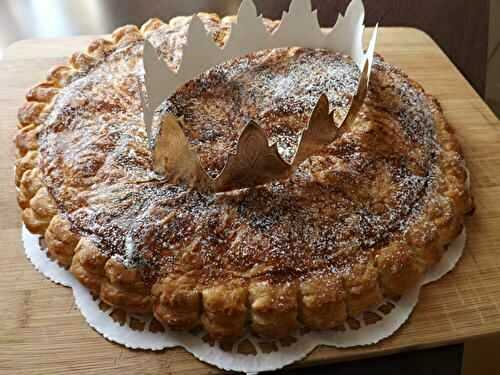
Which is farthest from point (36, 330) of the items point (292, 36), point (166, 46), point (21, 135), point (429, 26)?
point (429, 26)

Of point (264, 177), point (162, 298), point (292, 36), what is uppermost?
point (292, 36)

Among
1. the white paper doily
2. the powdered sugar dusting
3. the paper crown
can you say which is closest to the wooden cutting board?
the white paper doily

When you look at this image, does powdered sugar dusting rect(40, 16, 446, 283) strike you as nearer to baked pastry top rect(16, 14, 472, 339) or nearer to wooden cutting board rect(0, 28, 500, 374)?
baked pastry top rect(16, 14, 472, 339)

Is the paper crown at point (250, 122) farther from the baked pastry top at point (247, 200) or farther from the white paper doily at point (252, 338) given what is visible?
the white paper doily at point (252, 338)

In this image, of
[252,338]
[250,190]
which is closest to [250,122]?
[250,190]

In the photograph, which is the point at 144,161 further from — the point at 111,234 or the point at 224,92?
the point at 224,92

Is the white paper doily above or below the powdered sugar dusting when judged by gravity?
below

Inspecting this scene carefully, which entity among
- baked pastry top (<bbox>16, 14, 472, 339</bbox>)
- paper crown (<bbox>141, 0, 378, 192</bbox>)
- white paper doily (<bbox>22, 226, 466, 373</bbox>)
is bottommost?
white paper doily (<bbox>22, 226, 466, 373</bbox>)

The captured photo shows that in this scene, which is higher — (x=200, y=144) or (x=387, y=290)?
(x=200, y=144)
